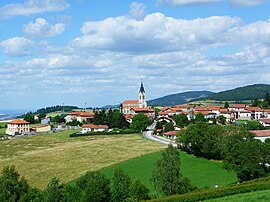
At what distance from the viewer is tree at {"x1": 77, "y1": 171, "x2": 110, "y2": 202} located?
1405 inches

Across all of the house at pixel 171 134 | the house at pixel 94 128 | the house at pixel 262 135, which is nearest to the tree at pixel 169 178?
the house at pixel 262 135

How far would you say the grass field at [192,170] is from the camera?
48812 millimetres

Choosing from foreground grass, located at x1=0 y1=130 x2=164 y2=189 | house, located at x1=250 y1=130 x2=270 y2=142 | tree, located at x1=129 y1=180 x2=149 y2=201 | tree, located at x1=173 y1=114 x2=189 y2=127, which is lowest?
foreground grass, located at x1=0 y1=130 x2=164 y2=189

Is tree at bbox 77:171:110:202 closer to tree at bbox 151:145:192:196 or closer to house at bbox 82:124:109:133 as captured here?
tree at bbox 151:145:192:196

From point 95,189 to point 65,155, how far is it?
156 feet

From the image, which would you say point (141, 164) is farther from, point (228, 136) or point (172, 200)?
point (172, 200)

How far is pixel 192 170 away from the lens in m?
56.8

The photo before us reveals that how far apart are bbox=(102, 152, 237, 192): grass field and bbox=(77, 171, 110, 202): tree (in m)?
10.5

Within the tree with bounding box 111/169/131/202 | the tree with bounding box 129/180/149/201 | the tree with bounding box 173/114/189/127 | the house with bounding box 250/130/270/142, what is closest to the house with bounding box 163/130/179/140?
the tree with bounding box 173/114/189/127

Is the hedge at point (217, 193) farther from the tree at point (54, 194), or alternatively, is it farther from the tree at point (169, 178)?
the tree at point (54, 194)

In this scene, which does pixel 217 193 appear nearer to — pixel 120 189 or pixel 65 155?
pixel 120 189

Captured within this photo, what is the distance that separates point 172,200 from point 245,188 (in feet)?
18.8

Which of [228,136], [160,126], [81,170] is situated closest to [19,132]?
[160,126]

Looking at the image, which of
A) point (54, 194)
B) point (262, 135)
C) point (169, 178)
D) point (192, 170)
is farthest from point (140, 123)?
point (54, 194)
